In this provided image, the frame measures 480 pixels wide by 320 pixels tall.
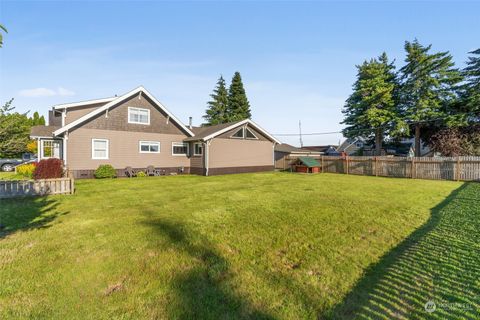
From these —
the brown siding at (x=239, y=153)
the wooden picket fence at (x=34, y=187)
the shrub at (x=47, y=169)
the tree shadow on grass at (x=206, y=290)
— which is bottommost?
the tree shadow on grass at (x=206, y=290)

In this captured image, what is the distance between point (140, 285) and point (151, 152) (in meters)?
16.0

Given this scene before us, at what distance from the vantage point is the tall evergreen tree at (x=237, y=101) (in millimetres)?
40744

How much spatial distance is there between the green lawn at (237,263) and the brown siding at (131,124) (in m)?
9.95

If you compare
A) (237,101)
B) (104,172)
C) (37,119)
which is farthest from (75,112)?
(37,119)

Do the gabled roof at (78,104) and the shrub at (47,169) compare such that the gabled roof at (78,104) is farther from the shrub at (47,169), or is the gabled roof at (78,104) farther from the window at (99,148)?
the shrub at (47,169)

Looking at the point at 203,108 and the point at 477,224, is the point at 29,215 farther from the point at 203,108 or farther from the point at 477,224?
the point at 203,108

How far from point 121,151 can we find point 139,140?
151 cm

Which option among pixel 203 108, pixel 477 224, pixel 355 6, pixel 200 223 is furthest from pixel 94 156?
pixel 203 108

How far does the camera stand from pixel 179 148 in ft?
64.3

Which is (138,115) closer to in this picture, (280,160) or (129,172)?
(129,172)

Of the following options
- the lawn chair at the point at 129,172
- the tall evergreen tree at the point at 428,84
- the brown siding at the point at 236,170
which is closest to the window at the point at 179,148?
the brown siding at the point at 236,170

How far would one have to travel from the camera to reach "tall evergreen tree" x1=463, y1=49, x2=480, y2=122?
22953 mm

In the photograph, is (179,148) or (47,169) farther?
(179,148)

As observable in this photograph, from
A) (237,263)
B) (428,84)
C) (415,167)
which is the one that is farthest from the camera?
(428,84)
